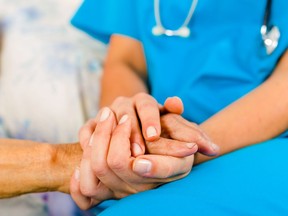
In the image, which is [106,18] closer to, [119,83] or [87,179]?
[119,83]

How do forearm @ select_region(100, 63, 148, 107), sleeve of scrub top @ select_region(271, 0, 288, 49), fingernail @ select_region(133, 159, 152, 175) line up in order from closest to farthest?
fingernail @ select_region(133, 159, 152, 175) → sleeve of scrub top @ select_region(271, 0, 288, 49) → forearm @ select_region(100, 63, 148, 107)

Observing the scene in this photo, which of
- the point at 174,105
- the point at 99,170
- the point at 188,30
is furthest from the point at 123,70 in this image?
the point at 99,170

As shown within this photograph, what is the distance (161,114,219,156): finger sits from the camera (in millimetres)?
749

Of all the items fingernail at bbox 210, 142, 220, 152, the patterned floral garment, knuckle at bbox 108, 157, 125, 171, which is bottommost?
the patterned floral garment

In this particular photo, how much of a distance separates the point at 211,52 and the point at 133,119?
294mm

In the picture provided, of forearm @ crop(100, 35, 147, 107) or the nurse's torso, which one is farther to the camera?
forearm @ crop(100, 35, 147, 107)

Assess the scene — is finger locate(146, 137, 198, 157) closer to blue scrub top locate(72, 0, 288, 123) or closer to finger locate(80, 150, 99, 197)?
finger locate(80, 150, 99, 197)

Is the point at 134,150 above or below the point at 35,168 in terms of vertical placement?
above

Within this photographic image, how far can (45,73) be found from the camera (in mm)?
1166

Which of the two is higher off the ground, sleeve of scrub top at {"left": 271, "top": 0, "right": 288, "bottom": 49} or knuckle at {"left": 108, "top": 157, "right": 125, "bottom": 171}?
sleeve of scrub top at {"left": 271, "top": 0, "right": 288, "bottom": 49}

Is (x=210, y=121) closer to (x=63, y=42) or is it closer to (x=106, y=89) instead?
(x=106, y=89)

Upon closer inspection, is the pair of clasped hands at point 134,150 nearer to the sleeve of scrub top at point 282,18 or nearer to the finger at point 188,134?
the finger at point 188,134

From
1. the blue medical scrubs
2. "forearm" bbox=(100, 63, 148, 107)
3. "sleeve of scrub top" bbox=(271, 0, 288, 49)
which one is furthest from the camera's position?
"forearm" bbox=(100, 63, 148, 107)

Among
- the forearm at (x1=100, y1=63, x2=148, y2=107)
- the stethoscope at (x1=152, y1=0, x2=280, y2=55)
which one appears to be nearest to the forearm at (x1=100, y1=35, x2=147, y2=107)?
the forearm at (x1=100, y1=63, x2=148, y2=107)
